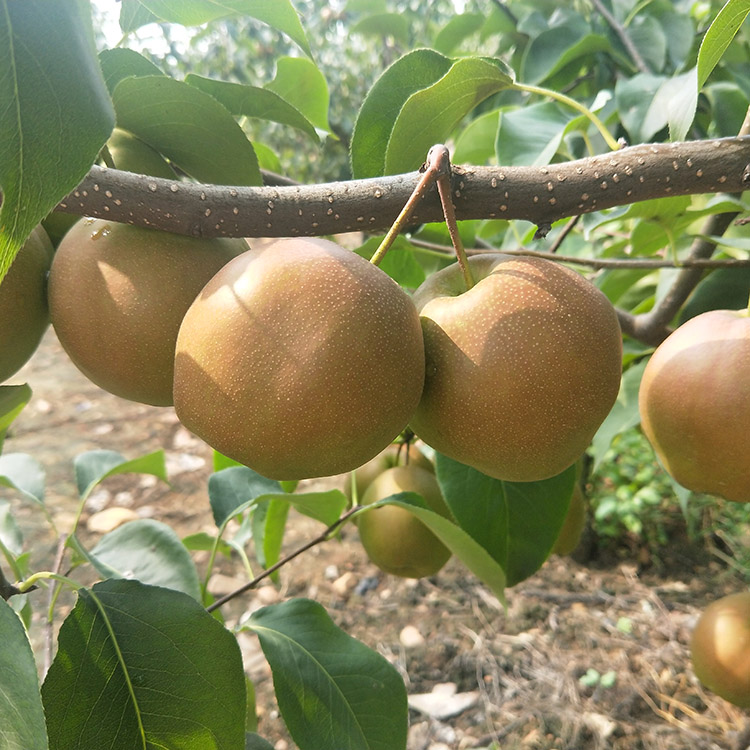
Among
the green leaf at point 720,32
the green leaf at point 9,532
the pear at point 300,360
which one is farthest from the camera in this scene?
the green leaf at point 9,532

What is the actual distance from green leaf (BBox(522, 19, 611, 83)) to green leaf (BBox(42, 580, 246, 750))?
1.05 meters

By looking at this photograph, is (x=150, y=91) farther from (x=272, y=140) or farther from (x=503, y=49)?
(x=272, y=140)

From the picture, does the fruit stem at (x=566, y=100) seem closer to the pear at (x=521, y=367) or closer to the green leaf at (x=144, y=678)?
the pear at (x=521, y=367)

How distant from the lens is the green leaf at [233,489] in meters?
0.94

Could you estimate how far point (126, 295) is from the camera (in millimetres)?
479

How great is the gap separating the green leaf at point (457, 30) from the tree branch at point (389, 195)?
0.97 meters

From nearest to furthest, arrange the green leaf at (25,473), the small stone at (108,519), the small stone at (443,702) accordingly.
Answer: the green leaf at (25,473) < the small stone at (443,702) < the small stone at (108,519)

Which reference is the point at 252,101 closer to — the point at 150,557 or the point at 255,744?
the point at 150,557

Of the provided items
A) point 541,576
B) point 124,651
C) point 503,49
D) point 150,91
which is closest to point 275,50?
point 503,49

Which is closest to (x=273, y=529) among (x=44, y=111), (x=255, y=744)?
(x=255, y=744)

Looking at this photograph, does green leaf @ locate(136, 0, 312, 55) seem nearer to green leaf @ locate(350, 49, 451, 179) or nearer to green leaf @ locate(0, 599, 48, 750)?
green leaf @ locate(350, 49, 451, 179)

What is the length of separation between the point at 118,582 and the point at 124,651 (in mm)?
56

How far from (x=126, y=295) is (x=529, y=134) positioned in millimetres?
592

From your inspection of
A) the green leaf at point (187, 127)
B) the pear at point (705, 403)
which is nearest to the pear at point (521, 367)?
the pear at point (705, 403)
